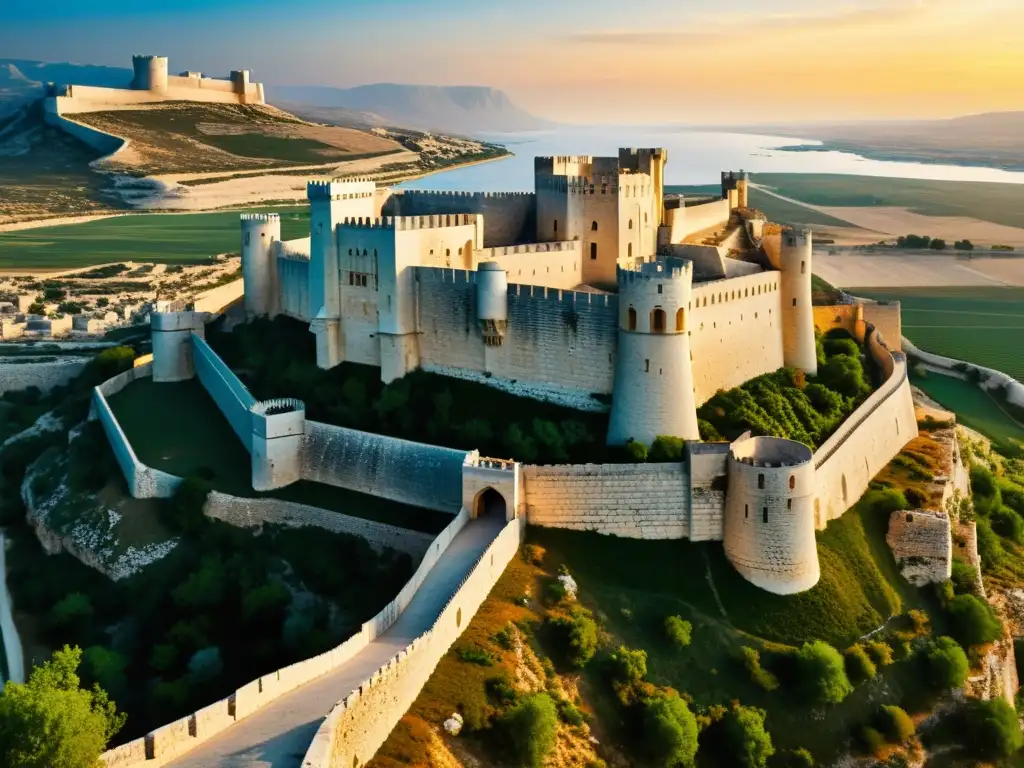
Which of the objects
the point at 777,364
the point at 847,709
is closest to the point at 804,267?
the point at 777,364

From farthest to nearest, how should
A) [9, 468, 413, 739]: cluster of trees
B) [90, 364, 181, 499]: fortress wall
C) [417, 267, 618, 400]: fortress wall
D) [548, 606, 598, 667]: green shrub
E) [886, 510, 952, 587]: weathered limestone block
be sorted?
1. [90, 364, 181, 499]: fortress wall
2. [417, 267, 618, 400]: fortress wall
3. [886, 510, 952, 587]: weathered limestone block
4. [9, 468, 413, 739]: cluster of trees
5. [548, 606, 598, 667]: green shrub

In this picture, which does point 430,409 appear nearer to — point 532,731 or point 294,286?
point 294,286

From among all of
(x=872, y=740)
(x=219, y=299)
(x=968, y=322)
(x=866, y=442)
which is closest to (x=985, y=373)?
(x=968, y=322)

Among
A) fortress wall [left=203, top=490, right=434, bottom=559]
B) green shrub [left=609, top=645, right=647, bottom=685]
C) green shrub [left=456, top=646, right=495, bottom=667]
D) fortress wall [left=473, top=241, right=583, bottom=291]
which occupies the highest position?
fortress wall [left=473, top=241, right=583, bottom=291]

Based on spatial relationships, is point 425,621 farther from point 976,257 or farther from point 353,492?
point 976,257

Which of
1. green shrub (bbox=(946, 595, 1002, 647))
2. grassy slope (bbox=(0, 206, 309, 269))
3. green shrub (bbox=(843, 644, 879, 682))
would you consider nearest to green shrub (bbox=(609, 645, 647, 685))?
green shrub (bbox=(843, 644, 879, 682))

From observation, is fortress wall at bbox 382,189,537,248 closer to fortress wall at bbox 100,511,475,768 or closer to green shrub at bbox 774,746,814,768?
fortress wall at bbox 100,511,475,768

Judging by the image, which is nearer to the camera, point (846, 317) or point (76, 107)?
point (846, 317)
